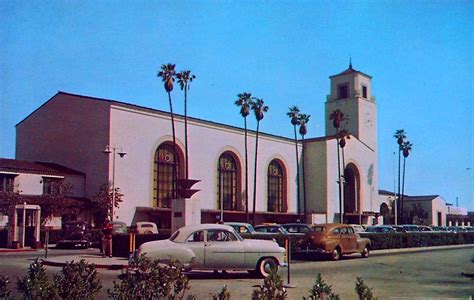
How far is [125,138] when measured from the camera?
45.0 metres

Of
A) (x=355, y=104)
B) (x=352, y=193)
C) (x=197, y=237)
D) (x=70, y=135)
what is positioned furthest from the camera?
(x=355, y=104)

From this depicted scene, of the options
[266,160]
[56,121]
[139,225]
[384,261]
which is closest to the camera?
[384,261]

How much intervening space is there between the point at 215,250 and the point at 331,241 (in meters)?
9.70

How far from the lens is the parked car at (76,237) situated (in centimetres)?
3269

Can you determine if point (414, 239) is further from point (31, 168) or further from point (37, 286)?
point (37, 286)

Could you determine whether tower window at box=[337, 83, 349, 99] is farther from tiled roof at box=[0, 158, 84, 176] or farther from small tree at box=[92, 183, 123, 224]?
tiled roof at box=[0, 158, 84, 176]

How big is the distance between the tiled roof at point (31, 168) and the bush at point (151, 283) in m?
33.9

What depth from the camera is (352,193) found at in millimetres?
68938

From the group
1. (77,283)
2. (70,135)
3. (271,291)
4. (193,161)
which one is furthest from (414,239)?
(77,283)

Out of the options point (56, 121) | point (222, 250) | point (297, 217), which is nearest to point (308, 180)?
point (297, 217)

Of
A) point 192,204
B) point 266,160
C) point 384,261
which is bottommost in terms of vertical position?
point 384,261

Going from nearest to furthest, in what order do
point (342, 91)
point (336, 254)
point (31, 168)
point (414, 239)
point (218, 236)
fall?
point (218, 236) → point (336, 254) → point (414, 239) → point (31, 168) → point (342, 91)

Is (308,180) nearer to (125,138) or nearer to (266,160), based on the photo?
(266,160)

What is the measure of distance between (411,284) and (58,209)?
29470 millimetres
